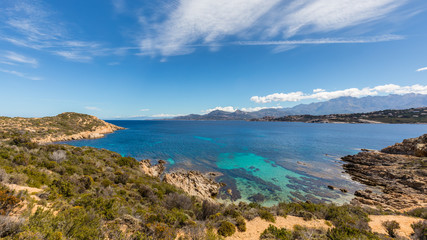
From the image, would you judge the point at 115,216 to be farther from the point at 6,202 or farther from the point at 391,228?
the point at 391,228

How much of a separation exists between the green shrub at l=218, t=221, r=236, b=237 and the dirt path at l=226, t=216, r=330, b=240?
206 mm

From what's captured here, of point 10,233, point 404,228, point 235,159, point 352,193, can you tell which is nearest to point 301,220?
point 404,228

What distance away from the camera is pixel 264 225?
994 centimetres

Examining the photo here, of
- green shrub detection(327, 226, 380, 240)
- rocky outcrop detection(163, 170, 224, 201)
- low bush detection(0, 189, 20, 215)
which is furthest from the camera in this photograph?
rocky outcrop detection(163, 170, 224, 201)

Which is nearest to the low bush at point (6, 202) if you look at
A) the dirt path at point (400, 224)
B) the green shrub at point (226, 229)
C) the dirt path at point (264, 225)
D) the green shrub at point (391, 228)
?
the green shrub at point (226, 229)

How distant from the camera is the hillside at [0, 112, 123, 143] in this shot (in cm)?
4701

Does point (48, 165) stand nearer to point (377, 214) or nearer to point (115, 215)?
point (115, 215)

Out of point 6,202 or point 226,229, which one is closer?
point 6,202

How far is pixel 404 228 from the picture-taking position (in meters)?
10.5

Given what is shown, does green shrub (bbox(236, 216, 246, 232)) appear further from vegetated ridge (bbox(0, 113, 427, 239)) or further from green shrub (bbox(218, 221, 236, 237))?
green shrub (bbox(218, 221, 236, 237))

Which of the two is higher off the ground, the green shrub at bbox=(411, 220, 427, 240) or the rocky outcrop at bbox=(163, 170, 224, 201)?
the green shrub at bbox=(411, 220, 427, 240)

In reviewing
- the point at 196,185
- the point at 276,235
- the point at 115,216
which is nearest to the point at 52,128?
the point at 196,185

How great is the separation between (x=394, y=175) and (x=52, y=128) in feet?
326

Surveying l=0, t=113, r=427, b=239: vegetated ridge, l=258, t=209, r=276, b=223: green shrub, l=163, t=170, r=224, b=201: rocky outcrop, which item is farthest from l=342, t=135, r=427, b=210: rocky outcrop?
l=163, t=170, r=224, b=201: rocky outcrop
